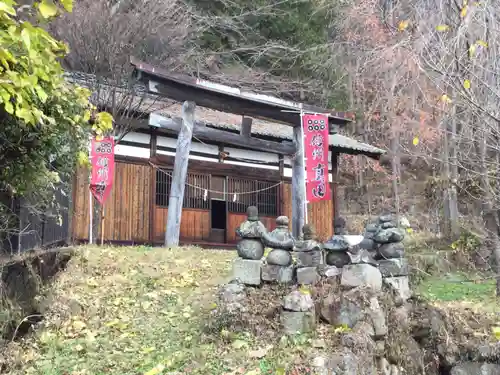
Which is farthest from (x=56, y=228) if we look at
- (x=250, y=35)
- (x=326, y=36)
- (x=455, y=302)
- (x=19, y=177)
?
(x=326, y=36)

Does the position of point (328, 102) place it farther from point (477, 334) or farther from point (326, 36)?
point (477, 334)

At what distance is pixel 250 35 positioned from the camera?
23.6m

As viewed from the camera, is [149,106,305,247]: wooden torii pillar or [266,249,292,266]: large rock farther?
[149,106,305,247]: wooden torii pillar

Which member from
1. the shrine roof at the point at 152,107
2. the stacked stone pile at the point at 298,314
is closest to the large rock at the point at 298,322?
the stacked stone pile at the point at 298,314

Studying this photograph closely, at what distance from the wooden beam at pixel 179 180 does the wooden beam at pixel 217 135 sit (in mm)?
A: 263

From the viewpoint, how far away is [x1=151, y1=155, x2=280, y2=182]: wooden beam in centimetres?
1422

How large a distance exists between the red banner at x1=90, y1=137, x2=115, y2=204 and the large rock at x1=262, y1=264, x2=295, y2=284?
20.3 ft

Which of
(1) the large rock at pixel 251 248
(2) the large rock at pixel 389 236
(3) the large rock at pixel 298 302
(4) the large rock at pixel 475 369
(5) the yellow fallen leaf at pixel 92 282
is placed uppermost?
(2) the large rock at pixel 389 236

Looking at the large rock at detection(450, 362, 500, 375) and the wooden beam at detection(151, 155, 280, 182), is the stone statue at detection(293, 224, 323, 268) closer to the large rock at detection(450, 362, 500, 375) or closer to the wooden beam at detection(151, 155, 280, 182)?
the large rock at detection(450, 362, 500, 375)

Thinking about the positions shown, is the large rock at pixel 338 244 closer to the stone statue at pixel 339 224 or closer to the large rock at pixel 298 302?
the stone statue at pixel 339 224

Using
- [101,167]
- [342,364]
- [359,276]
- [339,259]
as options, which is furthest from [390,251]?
[101,167]

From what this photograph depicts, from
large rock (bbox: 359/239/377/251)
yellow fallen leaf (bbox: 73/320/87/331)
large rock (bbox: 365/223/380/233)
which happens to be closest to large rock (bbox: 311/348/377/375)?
large rock (bbox: 359/239/377/251)

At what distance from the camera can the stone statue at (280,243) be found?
262 inches

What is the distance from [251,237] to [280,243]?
42cm
